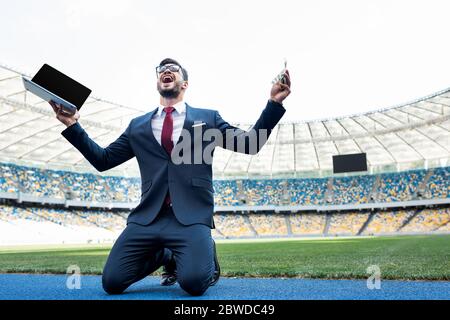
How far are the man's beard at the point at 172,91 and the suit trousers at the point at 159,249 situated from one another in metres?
1.00

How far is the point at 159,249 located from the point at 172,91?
1.37 meters

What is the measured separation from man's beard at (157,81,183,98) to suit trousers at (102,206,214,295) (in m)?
1.00

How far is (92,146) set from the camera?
3.39 metres

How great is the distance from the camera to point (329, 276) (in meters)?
4.25

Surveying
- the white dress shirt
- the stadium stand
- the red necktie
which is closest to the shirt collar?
the white dress shirt

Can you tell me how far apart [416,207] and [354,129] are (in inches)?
455

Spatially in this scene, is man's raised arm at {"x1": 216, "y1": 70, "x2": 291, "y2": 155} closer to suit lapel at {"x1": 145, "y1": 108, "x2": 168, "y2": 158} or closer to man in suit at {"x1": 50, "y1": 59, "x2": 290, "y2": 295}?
man in suit at {"x1": 50, "y1": 59, "x2": 290, "y2": 295}

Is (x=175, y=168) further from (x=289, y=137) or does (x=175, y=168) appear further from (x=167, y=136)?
(x=289, y=137)

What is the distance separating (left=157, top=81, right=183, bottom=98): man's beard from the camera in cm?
350

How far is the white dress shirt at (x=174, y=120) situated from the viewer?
11.3ft

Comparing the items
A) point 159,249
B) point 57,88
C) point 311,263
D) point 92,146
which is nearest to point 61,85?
point 57,88

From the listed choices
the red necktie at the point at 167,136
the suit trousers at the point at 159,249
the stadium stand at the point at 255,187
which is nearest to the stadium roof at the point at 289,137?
the stadium stand at the point at 255,187

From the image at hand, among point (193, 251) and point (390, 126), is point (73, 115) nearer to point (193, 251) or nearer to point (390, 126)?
point (193, 251)
